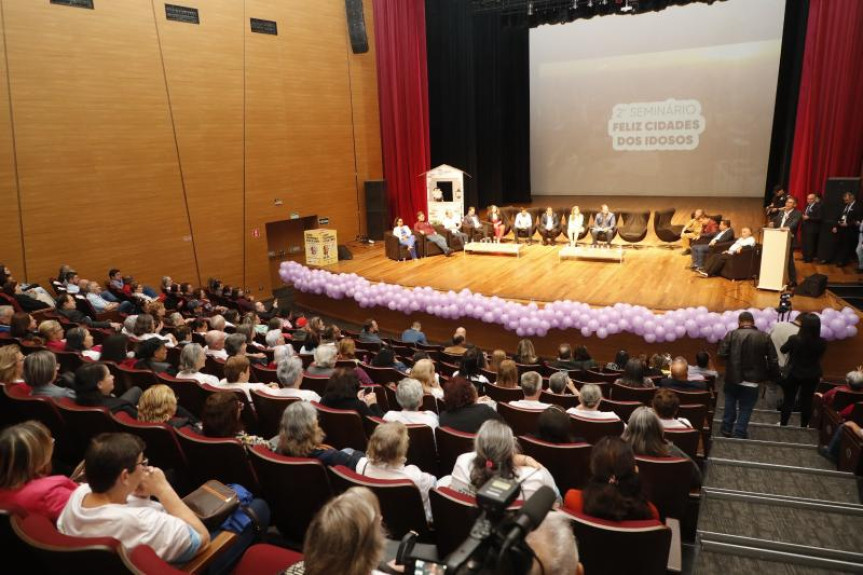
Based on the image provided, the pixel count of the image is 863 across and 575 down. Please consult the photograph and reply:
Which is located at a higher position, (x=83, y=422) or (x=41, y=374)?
(x=41, y=374)

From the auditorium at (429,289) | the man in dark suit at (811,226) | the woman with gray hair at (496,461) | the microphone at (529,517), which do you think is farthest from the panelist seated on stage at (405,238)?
the microphone at (529,517)

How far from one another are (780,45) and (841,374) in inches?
368

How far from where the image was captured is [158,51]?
32.5 feet

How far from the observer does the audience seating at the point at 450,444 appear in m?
3.11

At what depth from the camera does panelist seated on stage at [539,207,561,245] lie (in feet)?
39.7

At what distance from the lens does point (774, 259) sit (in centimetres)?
804

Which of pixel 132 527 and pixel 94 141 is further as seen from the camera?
pixel 94 141

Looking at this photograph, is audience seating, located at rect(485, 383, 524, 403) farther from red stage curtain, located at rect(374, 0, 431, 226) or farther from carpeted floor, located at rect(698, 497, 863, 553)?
red stage curtain, located at rect(374, 0, 431, 226)

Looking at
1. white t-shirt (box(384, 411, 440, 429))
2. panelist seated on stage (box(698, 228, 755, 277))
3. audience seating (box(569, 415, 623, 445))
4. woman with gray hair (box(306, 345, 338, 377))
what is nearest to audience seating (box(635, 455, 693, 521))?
audience seating (box(569, 415, 623, 445))

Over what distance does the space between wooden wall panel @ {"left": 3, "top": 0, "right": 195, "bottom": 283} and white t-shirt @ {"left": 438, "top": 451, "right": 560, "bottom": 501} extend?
839 centimetres

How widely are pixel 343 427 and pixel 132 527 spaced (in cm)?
155

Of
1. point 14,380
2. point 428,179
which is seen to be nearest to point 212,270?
point 428,179

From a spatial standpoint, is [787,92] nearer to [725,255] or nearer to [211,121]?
[725,255]

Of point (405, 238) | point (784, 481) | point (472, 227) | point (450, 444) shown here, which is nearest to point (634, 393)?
point (784, 481)
